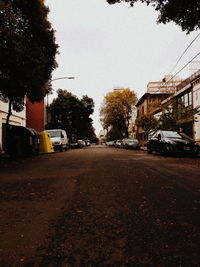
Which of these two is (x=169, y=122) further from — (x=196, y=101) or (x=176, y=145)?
(x=176, y=145)

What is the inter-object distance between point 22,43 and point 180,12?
24.5ft

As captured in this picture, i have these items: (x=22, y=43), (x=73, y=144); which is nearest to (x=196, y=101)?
(x=22, y=43)

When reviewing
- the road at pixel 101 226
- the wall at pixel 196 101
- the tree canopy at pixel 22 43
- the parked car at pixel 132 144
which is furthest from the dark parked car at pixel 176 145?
the parked car at pixel 132 144

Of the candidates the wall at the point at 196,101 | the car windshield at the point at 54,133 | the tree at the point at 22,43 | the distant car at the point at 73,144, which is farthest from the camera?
the distant car at the point at 73,144

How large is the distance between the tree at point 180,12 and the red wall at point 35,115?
1006 inches

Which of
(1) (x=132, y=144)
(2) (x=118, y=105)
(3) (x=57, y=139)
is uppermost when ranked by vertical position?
(2) (x=118, y=105)

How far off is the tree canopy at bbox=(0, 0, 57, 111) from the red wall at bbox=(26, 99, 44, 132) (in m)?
19.3

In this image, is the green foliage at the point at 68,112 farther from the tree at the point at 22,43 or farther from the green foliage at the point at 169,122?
the tree at the point at 22,43

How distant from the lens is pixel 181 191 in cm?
454

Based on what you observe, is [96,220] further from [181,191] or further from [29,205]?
[181,191]

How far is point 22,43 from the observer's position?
11609 millimetres

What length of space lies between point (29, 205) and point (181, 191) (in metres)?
2.83

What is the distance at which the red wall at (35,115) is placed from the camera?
106 feet

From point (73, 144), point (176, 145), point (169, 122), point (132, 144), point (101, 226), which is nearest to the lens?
point (101, 226)
